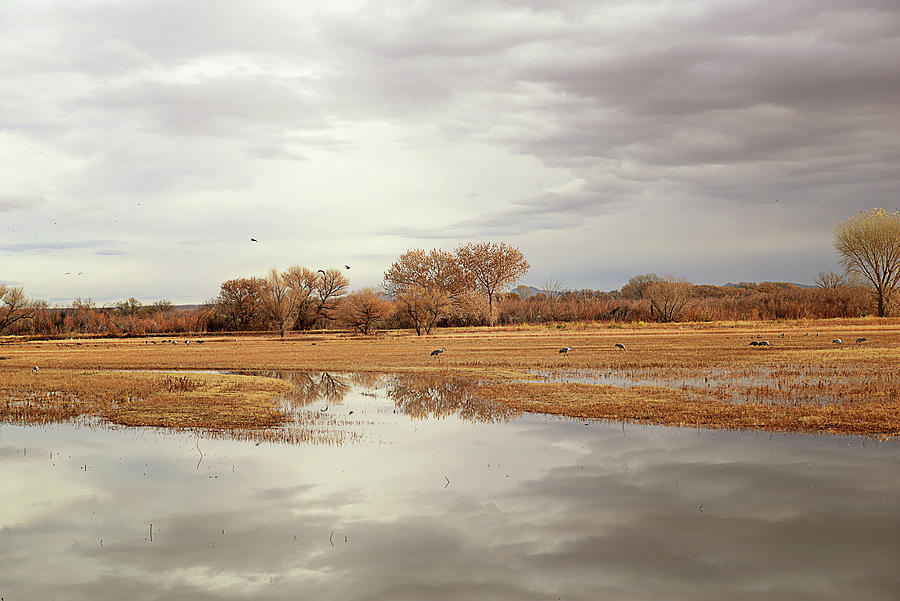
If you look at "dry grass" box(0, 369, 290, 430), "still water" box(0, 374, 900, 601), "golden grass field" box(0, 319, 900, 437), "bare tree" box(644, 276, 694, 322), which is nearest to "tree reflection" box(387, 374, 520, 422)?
"golden grass field" box(0, 319, 900, 437)

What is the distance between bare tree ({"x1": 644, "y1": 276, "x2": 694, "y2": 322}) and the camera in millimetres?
80188

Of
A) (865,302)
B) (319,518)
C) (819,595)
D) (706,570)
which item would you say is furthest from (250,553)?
(865,302)

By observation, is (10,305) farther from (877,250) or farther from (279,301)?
(877,250)

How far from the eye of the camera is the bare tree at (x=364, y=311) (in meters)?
74.2

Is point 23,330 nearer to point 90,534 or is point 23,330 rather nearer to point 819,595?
point 90,534

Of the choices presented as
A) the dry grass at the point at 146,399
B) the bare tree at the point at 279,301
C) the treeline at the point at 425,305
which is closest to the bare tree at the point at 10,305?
the treeline at the point at 425,305

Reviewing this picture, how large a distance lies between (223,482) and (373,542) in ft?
14.1

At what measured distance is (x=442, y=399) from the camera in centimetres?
2217

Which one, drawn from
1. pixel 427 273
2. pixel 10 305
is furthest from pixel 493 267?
pixel 10 305

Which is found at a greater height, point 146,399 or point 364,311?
point 364,311

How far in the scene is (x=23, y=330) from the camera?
97.9 m

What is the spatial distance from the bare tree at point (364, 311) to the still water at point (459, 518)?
5877 centimetres

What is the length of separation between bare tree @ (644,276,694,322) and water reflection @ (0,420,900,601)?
6890 cm

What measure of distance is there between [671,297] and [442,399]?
211 feet
